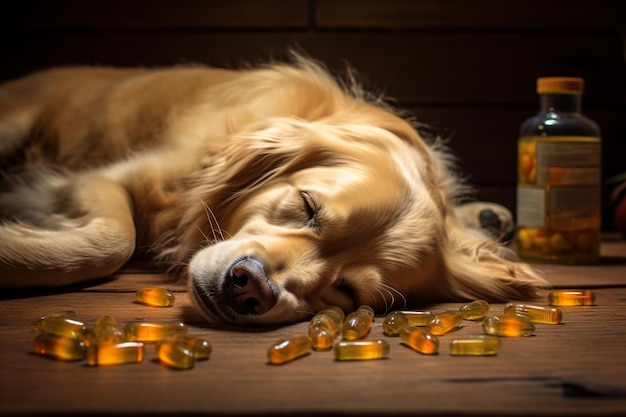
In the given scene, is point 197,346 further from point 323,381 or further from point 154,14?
point 154,14

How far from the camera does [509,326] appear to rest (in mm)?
1493

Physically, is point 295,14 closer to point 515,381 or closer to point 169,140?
point 169,140

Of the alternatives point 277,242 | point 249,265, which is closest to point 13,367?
point 249,265

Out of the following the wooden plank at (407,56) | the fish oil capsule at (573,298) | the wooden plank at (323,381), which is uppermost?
the wooden plank at (407,56)

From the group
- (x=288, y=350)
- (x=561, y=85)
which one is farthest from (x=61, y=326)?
(x=561, y=85)

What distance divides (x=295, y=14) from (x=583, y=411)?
233 centimetres

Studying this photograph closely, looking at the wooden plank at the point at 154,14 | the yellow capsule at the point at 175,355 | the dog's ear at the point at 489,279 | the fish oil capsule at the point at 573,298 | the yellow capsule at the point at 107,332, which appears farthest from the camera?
the wooden plank at the point at 154,14

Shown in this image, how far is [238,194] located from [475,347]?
0.89 metres

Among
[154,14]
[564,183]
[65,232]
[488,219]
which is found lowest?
[65,232]

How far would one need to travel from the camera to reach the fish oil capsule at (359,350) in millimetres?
1282

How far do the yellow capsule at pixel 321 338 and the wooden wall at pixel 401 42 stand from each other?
1.91 metres

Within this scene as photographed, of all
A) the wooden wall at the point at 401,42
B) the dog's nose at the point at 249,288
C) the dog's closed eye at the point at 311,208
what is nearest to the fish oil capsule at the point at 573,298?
the dog's closed eye at the point at 311,208

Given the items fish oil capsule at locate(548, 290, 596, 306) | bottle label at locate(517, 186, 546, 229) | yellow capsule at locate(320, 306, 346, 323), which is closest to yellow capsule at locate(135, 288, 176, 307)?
yellow capsule at locate(320, 306, 346, 323)

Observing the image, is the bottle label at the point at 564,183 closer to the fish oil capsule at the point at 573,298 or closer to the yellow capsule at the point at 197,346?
the fish oil capsule at the point at 573,298
